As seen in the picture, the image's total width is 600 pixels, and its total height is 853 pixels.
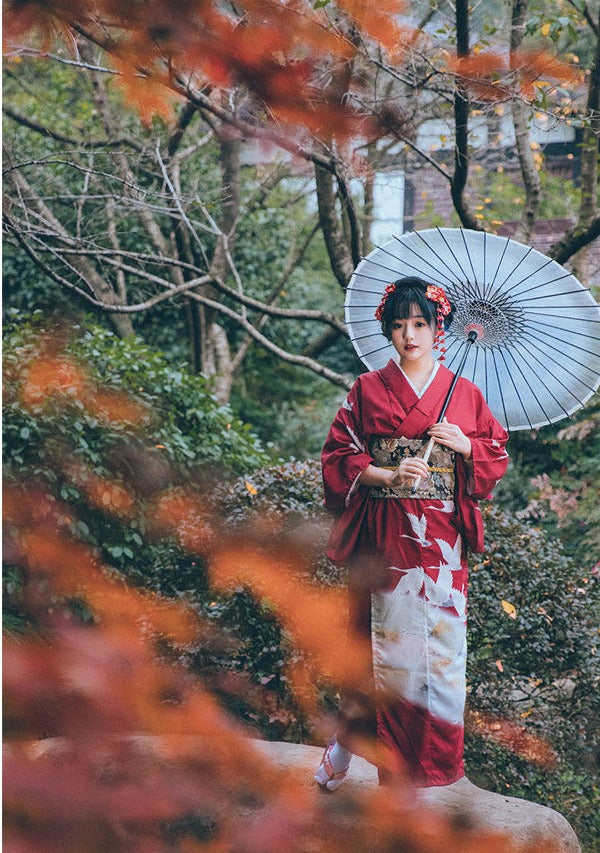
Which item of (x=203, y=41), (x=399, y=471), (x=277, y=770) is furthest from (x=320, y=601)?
(x=203, y=41)

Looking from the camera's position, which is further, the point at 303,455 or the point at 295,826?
the point at 303,455

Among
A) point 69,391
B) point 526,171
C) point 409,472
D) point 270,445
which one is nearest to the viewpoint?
point 409,472

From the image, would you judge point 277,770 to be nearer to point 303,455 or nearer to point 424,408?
point 424,408

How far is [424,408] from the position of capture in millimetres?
2459

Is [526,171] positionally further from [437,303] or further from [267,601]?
[267,601]

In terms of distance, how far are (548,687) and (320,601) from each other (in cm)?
92

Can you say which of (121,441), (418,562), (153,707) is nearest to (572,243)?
(418,562)

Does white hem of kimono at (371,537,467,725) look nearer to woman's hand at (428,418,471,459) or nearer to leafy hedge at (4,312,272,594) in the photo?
woman's hand at (428,418,471,459)

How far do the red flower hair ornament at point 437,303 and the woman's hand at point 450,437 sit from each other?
27 cm

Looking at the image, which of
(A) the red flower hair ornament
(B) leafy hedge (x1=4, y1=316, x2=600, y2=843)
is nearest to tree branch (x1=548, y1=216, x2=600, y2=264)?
(B) leafy hedge (x1=4, y1=316, x2=600, y2=843)

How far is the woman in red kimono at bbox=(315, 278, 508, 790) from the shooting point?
244 cm

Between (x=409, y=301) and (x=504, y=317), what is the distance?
0.37 metres

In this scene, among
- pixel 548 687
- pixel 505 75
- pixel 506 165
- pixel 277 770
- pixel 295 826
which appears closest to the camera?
pixel 295 826

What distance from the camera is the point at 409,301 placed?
246cm
